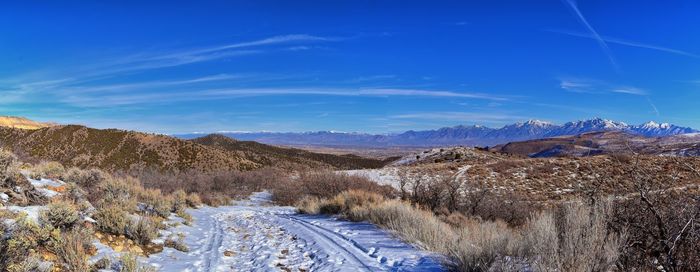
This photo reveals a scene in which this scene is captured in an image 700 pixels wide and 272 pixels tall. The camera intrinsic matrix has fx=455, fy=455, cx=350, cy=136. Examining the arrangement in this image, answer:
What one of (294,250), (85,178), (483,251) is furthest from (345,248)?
(85,178)

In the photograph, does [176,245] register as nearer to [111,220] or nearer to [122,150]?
[111,220]

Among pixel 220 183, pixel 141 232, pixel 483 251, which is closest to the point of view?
pixel 483 251

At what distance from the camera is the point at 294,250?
9625 mm

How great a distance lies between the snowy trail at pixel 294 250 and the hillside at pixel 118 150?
4371cm

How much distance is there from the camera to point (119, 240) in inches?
344

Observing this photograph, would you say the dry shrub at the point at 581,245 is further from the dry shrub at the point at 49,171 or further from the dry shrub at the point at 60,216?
the dry shrub at the point at 49,171

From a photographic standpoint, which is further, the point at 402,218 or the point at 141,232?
the point at 402,218

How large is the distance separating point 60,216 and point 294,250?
434cm

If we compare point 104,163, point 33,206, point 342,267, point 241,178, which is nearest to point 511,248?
point 342,267

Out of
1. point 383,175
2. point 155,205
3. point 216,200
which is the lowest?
point 216,200

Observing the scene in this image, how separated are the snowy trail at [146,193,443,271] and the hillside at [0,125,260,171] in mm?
43709

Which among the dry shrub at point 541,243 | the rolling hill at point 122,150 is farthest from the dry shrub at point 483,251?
the rolling hill at point 122,150

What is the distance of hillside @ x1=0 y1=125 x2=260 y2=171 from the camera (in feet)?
182

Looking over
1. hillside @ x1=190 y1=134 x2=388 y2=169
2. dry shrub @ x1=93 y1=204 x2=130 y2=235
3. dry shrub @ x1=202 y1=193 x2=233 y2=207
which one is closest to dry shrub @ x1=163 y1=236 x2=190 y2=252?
dry shrub @ x1=93 y1=204 x2=130 y2=235
